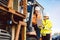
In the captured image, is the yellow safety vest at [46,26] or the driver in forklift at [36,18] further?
the yellow safety vest at [46,26]

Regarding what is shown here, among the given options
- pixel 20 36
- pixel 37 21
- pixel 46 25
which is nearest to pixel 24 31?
pixel 20 36

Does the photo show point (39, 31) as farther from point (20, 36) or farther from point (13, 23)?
point (13, 23)

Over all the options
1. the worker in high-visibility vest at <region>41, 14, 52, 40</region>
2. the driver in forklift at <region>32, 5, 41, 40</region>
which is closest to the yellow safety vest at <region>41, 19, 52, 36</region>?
the worker in high-visibility vest at <region>41, 14, 52, 40</region>

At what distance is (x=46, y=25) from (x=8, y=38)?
276cm

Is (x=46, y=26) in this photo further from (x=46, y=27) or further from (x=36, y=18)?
(x=36, y=18)

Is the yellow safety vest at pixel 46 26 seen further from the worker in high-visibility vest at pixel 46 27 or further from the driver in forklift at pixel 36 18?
the driver in forklift at pixel 36 18

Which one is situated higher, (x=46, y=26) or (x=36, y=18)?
(x=36, y=18)

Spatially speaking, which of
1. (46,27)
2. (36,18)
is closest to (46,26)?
(46,27)

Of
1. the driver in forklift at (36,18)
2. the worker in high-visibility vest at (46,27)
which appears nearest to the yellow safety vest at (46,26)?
the worker in high-visibility vest at (46,27)

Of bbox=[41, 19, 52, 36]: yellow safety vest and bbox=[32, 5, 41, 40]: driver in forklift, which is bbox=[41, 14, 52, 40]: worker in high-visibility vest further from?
bbox=[32, 5, 41, 40]: driver in forklift

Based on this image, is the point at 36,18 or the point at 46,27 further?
the point at 46,27

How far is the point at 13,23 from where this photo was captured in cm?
666

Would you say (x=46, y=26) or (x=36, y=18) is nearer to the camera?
(x=36, y=18)

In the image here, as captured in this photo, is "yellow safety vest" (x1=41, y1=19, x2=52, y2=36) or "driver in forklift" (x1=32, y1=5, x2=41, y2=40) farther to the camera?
"yellow safety vest" (x1=41, y1=19, x2=52, y2=36)
